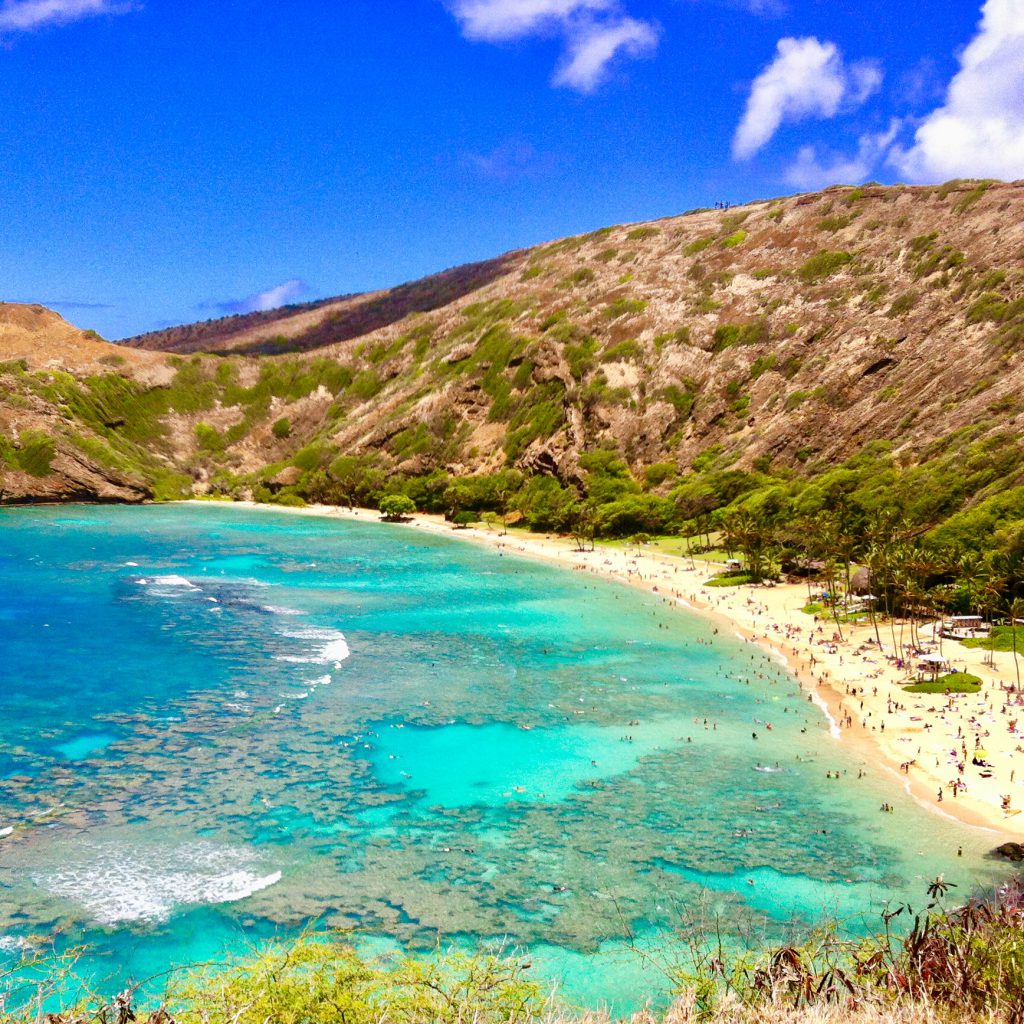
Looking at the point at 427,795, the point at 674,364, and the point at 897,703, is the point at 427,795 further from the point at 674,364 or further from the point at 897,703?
the point at 674,364

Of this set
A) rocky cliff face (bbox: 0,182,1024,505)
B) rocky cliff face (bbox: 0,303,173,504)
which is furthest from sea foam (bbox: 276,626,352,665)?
rocky cliff face (bbox: 0,303,173,504)

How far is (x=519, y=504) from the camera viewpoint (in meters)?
118

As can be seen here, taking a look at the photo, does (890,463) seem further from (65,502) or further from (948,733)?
(65,502)

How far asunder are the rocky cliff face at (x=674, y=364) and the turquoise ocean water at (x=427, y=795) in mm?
45017

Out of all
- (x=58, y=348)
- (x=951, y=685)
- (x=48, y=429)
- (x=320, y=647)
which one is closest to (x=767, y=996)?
(x=951, y=685)

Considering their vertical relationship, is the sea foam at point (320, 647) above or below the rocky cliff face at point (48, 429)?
below

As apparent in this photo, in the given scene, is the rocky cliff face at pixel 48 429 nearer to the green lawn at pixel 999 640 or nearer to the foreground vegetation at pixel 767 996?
the green lawn at pixel 999 640

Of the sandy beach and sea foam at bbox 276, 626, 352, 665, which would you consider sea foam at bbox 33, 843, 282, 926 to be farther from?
the sandy beach

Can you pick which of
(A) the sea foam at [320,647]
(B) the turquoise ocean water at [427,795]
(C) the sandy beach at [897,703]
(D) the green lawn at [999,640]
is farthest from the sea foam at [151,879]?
(D) the green lawn at [999,640]

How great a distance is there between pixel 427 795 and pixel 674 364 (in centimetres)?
10197

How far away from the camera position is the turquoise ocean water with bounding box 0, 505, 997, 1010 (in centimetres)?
2314

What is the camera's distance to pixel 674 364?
125062 millimetres

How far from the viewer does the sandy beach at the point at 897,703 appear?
30906 millimetres

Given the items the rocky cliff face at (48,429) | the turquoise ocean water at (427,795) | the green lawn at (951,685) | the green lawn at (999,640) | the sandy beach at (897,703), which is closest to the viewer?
the turquoise ocean water at (427,795)
